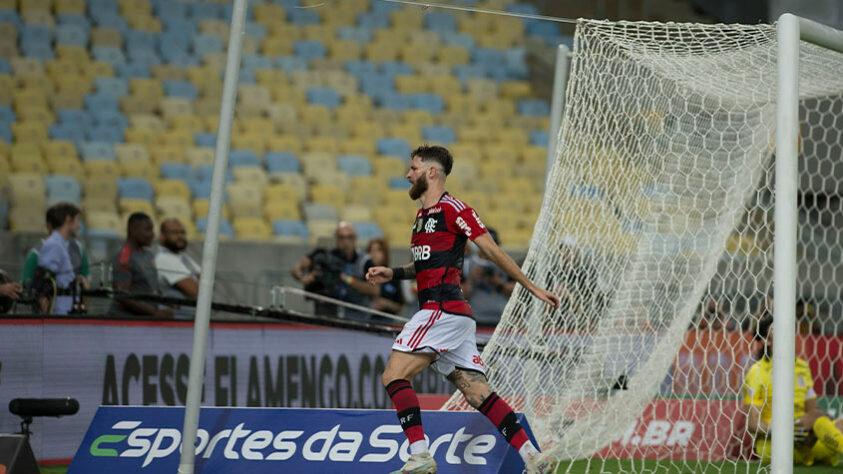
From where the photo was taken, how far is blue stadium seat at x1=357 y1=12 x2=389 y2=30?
19469 millimetres

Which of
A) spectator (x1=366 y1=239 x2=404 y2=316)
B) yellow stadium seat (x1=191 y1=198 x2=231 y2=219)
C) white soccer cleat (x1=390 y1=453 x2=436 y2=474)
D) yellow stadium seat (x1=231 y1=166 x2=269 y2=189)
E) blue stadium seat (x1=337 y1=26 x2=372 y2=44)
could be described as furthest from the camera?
blue stadium seat (x1=337 y1=26 x2=372 y2=44)

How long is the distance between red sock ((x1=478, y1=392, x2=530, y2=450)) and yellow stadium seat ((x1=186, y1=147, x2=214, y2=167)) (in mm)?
10563

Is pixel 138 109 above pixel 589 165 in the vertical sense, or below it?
above

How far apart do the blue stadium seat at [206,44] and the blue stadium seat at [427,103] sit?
3292 mm

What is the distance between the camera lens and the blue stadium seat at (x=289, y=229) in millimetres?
14805

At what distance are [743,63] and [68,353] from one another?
201 inches

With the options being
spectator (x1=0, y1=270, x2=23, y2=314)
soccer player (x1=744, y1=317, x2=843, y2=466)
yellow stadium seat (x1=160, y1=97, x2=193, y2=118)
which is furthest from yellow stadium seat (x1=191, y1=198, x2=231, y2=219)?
soccer player (x1=744, y1=317, x2=843, y2=466)

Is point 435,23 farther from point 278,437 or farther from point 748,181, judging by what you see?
point 278,437

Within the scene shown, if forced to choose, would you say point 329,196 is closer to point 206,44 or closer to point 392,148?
point 392,148

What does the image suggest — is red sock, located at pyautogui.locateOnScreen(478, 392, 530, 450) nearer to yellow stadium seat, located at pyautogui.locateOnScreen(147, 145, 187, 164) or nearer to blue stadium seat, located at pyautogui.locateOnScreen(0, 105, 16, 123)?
yellow stadium seat, located at pyautogui.locateOnScreen(147, 145, 187, 164)

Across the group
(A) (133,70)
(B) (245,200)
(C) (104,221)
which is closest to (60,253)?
(C) (104,221)

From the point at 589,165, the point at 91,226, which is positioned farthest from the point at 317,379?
the point at 91,226

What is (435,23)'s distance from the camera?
20.0 meters

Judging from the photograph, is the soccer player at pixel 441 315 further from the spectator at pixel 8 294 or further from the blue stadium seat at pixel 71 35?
the blue stadium seat at pixel 71 35
